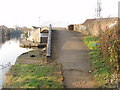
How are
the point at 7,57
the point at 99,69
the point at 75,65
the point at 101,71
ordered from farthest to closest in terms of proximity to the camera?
the point at 7,57 < the point at 75,65 < the point at 99,69 < the point at 101,71

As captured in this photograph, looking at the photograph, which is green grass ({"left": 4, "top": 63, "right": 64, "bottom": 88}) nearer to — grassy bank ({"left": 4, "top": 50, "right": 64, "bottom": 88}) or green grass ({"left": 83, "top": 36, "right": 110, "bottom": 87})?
grassy bank ({"left": 4, "top": 50, "right": 64, "bottom": 88})

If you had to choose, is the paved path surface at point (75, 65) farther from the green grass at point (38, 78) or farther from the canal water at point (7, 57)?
the canal water at point (7, 57)

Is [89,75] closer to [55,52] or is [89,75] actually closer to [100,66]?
[100,66]

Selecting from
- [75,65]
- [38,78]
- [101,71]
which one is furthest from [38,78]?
[101,71]

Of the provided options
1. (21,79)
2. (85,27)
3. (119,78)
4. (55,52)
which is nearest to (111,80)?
(119,78)

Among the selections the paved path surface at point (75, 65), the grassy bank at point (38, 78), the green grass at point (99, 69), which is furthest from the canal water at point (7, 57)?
the green grass at point (99, 69)

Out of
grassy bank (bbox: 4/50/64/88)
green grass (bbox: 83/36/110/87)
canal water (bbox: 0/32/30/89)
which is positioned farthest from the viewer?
canal water (bbox: 0/32/30/89)

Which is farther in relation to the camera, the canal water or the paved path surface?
the canal water

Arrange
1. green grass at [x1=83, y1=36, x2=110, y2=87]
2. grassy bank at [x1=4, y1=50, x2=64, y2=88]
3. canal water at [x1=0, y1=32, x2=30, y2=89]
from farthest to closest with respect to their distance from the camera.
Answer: canal water at [x1=0, y1=32, x2=30, y2=89], green grass at [x1=83, y1=36, x2=110, y2=87], grassy bank at [x1=4, y1=50, x2=64, y2=88]

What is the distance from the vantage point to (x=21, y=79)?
6.96 metres

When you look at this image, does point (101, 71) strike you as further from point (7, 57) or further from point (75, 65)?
point (7, 57)

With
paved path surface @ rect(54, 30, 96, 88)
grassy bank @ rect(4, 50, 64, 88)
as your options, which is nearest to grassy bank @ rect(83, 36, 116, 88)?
paved path surface @ rect(54, 30, 96, 88)

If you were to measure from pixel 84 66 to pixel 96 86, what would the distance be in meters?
2.15

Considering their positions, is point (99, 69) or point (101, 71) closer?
point (101, 71)
